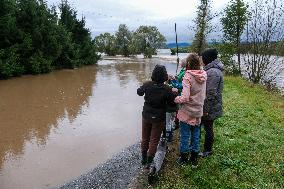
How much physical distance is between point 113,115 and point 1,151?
549 centimetres

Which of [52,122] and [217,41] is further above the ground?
[217,41]

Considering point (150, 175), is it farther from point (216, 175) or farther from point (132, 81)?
point (132, 81)

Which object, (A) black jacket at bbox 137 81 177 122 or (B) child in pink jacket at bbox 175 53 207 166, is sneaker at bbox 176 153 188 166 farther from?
(A) black jacket at bbox 137 81 177 122

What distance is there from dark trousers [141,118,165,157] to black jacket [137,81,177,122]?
0.12 m

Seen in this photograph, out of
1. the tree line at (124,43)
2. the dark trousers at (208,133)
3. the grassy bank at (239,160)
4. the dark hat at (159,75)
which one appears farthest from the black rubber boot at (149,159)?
the tree line at (124,43)

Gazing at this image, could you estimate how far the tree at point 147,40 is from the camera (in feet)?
239

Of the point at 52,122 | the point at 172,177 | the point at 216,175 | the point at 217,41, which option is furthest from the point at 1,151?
the point at 217,41

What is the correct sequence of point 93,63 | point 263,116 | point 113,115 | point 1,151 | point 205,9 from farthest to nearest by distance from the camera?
point 93,63, point 205,9, point 113,115, point 263,116, point 1,151

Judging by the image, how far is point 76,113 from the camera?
51.4ft

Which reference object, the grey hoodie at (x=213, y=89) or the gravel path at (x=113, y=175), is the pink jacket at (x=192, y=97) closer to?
the grey hoodie at (x=213, y=89)

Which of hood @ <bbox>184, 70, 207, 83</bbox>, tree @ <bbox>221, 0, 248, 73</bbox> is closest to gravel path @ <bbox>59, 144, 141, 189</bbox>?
hood @ <bbox>184, 70, 207, 83</bbox>

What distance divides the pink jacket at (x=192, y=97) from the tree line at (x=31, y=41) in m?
23.5

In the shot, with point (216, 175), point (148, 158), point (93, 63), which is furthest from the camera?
point (93, 63)

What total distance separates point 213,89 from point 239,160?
150 centimetres
